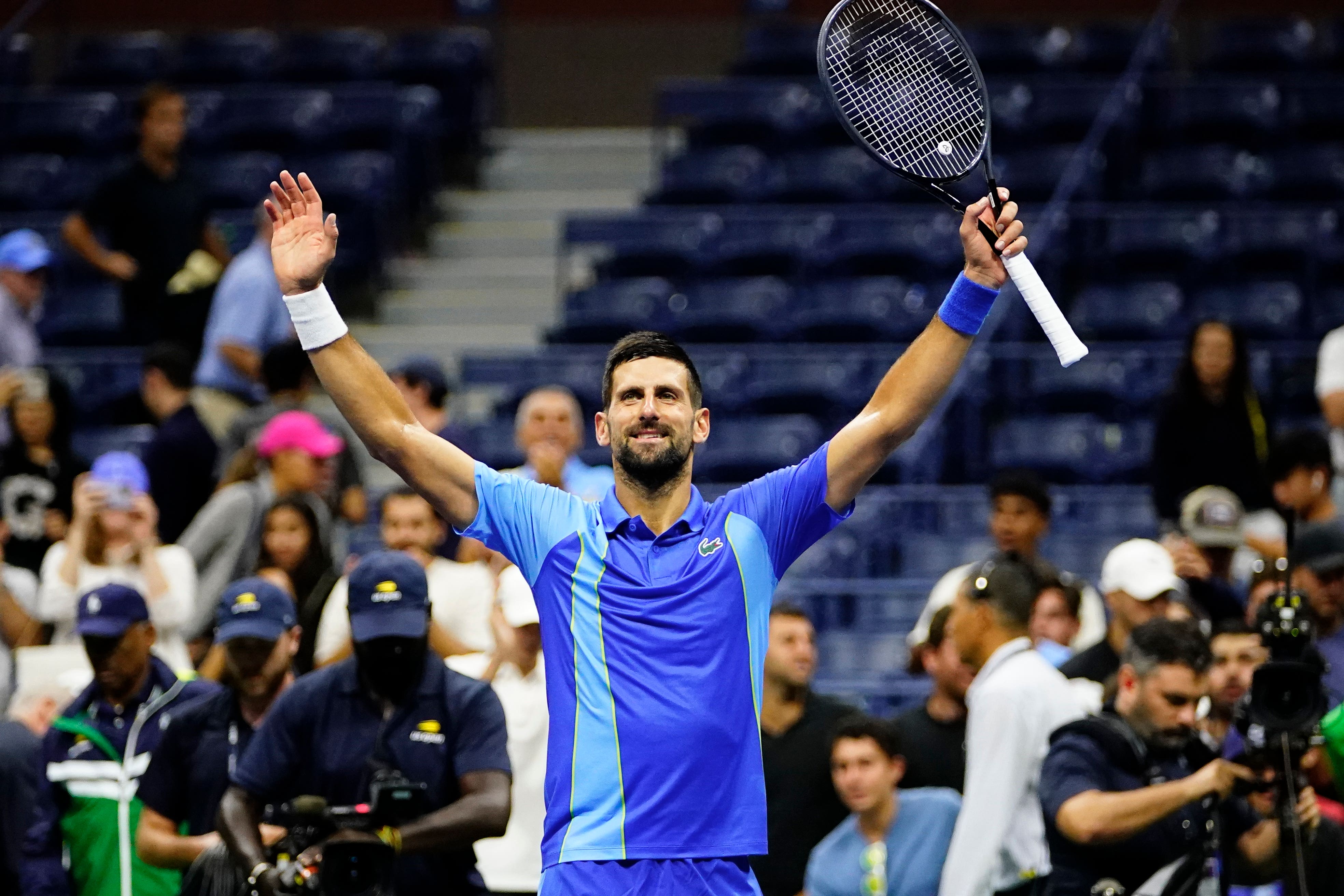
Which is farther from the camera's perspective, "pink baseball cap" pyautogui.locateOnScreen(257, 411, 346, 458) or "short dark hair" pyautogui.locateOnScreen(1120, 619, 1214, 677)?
"pink baseball cap" pyautogui.locateOnScreen(257, 411, 346, 458)

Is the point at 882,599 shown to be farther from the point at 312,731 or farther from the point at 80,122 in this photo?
the point at 80,122

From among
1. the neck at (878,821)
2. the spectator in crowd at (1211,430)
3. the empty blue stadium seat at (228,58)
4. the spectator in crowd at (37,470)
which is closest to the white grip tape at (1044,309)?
the neck at (878,821)

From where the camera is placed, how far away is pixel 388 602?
5.50 m

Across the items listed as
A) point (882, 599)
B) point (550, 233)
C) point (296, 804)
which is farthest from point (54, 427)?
point (550, 233)

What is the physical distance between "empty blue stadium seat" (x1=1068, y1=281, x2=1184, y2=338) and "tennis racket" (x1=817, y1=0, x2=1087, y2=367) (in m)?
6.74

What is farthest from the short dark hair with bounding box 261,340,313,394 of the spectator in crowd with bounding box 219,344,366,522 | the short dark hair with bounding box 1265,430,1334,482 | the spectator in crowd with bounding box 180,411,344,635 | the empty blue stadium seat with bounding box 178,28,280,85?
the empty blue stadium seat with bounding box 178,28,280,85

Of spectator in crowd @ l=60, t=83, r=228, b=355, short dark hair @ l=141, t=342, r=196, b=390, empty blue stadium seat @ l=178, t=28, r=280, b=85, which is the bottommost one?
short dark hair @ l=141, t=342, r=196, b=390

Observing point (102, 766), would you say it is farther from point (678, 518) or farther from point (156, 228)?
point (156, 228)

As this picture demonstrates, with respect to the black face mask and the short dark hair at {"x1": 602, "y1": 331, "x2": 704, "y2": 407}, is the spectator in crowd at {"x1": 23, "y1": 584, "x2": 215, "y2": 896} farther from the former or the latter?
the short dark hair at {"x1": 602, "y1": 331, "x2": 704, "y2": 407}

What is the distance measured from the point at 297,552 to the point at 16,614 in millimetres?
1290

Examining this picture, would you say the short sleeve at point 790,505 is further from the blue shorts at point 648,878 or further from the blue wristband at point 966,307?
the blue shorts at point 648,878

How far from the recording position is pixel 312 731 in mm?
5523

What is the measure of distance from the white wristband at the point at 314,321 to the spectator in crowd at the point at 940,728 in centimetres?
311

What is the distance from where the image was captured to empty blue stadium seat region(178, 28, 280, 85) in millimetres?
15266
